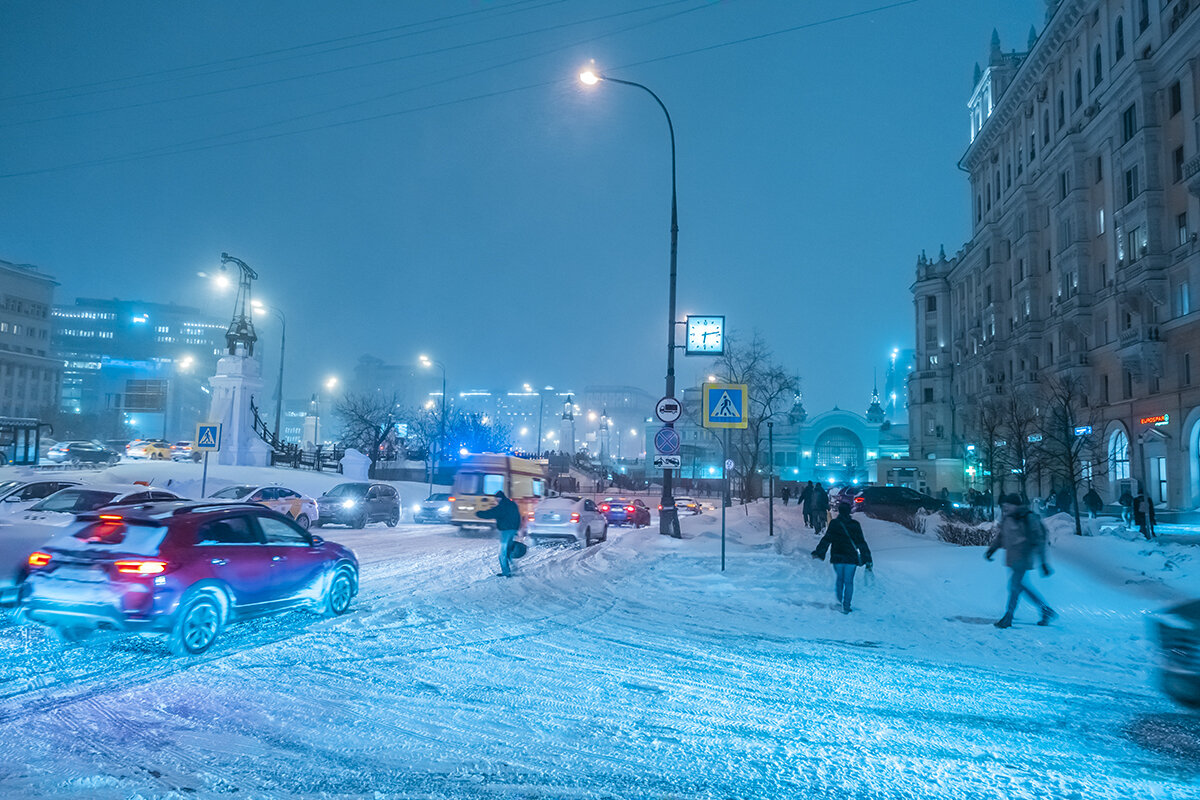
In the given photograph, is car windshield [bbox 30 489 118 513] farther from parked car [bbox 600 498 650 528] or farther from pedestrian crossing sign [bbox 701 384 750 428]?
parked car [bbox 600 498 650 528]

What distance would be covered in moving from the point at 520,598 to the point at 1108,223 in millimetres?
43245

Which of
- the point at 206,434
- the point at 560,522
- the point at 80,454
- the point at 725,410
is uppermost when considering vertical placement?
the point at 725,410

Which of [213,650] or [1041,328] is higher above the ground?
[1041,328]

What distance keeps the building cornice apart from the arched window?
23708mm

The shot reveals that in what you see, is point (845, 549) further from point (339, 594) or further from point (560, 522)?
point (560, 522)

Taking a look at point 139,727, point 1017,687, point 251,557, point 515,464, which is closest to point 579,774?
point 139,727

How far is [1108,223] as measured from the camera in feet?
142

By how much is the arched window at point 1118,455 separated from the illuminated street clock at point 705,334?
30.0m

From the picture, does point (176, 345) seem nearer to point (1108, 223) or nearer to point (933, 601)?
point (1108, 223)

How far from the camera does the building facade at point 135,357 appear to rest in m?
95.4

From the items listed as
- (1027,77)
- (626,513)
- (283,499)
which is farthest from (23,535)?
(1027,77)

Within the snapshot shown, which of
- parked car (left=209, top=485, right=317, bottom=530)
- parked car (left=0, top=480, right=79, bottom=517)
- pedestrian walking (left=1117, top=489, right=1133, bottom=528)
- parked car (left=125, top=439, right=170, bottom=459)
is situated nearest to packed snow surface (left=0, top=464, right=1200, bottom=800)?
parked car (left=0, top=480, right=79, bottom=517)

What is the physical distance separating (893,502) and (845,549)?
29.0 meters

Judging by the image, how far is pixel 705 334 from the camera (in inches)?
797
